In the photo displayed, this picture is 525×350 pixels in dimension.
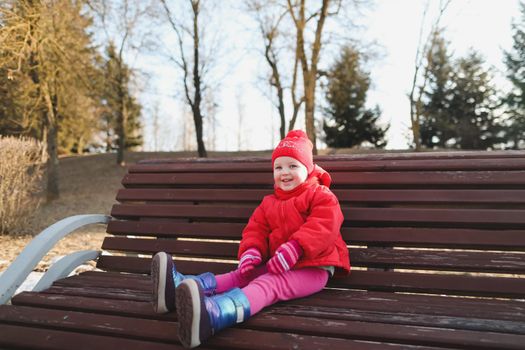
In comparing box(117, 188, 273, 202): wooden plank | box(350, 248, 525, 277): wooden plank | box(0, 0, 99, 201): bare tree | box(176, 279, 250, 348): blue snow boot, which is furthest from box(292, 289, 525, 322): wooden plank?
box(0, 0, 99, 201): bare tree

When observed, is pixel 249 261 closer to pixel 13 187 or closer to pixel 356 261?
pixel 356 261

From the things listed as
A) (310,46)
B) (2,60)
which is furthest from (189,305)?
(310,46)

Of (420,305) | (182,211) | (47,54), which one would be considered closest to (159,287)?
(182,211)

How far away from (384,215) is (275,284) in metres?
0.92

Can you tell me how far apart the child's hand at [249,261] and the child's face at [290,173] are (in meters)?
0.43

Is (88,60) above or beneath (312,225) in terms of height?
above

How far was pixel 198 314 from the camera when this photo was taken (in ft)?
5.23

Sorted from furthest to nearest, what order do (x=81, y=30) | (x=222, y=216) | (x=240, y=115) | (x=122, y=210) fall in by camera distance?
(x=240, y=115)
(x=81, y=30)
(x=122, y=210)
(x=222, y=216)

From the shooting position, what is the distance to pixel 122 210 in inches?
121

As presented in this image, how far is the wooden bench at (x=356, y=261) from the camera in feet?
5.53

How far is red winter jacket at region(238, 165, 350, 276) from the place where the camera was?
2.21m

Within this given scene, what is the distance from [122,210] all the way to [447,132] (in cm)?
2450

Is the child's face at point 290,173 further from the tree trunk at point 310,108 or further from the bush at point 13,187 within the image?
the tree trunk at point 310,108

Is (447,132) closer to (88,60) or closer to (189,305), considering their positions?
(88,60)
